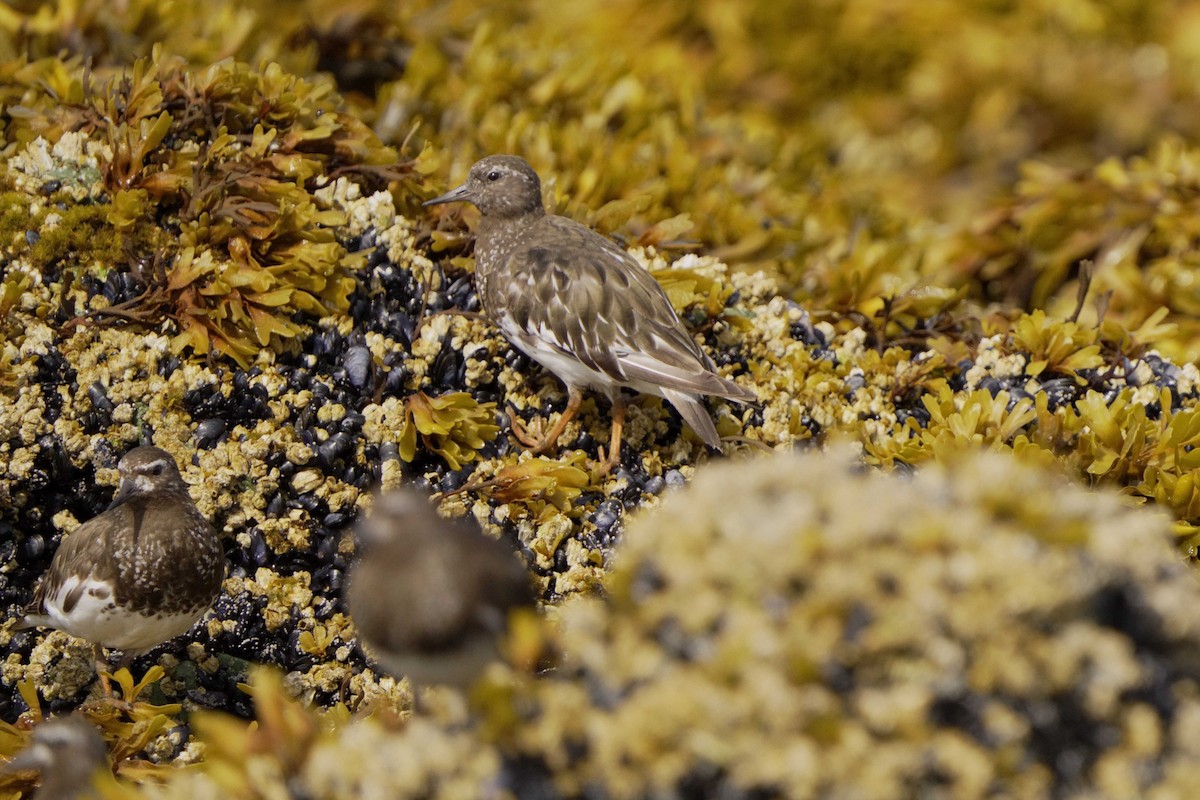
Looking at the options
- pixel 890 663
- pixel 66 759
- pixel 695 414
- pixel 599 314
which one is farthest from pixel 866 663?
pixel 599 314

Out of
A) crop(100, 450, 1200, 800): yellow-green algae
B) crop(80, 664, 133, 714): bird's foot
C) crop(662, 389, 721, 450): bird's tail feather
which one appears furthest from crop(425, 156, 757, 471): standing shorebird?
crop(100, 450, 1200, 800): yellow-green algae

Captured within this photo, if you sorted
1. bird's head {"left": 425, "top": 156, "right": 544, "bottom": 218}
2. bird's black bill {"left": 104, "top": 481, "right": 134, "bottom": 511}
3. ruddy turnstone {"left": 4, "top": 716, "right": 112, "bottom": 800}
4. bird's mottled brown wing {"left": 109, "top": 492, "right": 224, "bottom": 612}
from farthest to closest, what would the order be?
1. bird's head {"left": 425, "top": 156, "right": 544, "bottom": 218}
2. bird's black bill {"left": 104, "top": 481, "right": 134, "bottom": 511}
3. bird's mottled brown wing {"left": 109, "top": 492, "right": 224, "bottom": 612}
4. ruddy turnstone {"left": 4, "top": 716, "right": 112, "bottom": 800}

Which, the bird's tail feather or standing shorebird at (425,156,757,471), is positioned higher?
standing shorebird at (425,156,757,471)

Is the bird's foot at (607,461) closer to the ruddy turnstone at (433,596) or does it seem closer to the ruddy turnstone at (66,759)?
the ruddy turnstone at (433,596)

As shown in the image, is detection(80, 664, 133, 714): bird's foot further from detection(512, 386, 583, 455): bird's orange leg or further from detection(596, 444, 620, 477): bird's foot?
detection(596, 444, 620, 477): bird's foot

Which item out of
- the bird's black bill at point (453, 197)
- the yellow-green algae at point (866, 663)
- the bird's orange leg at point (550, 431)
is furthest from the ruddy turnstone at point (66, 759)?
the bird's black bill at point (453, 197)

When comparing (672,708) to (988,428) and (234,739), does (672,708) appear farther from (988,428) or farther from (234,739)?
(988,428)

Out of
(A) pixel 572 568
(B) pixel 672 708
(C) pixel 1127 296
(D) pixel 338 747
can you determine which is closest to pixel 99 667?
(A) pixel 572 568
